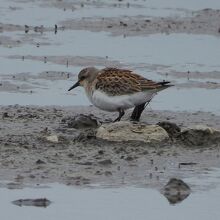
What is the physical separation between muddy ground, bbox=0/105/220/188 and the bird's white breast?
0.99 feet

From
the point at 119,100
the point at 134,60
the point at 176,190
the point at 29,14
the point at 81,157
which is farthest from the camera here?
the point at 29,14

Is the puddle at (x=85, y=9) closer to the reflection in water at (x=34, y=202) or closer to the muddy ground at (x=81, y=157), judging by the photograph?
the muddy ground at (x=81, y=157)

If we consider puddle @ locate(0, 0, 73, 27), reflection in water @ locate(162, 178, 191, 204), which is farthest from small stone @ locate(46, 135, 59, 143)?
puddle @ locate(0, 0, 73, 27)

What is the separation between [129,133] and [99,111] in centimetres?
234

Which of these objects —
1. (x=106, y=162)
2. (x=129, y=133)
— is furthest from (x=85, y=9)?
(x=106, y=162)

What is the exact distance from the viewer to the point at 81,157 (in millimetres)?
11609

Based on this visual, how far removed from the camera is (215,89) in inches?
627

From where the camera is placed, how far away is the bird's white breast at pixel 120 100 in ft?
43.0

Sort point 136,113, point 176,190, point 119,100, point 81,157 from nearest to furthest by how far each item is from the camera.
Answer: point 176,190 → point 81,157 → point 119,100 → point 136,113

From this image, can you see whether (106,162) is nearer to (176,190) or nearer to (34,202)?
(176,190)

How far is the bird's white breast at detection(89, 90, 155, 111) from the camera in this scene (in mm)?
13117

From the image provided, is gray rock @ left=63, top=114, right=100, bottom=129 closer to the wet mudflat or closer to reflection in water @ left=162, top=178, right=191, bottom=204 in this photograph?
the wet mudflat

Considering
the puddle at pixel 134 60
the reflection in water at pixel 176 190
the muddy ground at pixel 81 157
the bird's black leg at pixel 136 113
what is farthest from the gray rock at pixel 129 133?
the puddle at pixel 134 60

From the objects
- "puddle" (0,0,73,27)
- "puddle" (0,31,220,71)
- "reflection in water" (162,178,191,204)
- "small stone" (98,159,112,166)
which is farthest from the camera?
"puddle" (0,0,73,27)
